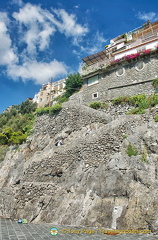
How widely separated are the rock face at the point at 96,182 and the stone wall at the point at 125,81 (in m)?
8.60

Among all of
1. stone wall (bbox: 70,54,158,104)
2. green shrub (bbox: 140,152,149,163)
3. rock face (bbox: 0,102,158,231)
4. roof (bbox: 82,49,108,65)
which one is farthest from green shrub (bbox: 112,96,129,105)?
roof (bbox: 82,49,108,65)

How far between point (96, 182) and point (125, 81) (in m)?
15.1

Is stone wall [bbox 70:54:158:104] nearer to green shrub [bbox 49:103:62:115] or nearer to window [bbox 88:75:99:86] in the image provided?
window [bbox 88:75:99:86]

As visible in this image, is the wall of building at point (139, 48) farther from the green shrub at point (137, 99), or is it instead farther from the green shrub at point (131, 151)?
the green shrub at point (131, 151)

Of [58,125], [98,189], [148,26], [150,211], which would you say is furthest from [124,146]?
[148,26]

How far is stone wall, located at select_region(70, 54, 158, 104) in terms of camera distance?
2031 cm

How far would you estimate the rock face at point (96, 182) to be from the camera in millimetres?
8484

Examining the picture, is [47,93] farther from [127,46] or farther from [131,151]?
[131,151]

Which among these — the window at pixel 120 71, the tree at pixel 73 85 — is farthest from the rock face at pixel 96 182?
the tree at pixel 73 85

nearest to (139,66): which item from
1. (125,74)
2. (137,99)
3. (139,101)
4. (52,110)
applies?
(125,74)

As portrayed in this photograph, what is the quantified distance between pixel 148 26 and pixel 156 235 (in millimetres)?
33004

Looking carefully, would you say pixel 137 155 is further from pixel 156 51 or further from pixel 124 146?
pixel 156 51

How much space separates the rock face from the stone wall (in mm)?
8597

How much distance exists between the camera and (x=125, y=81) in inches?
866
